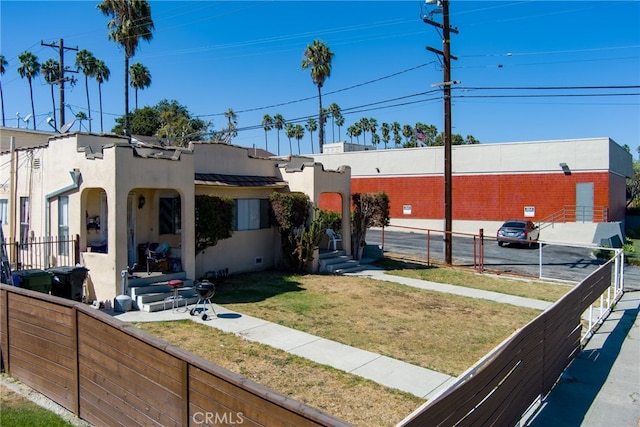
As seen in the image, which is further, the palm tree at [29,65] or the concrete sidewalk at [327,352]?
the palm tree at [29,65]

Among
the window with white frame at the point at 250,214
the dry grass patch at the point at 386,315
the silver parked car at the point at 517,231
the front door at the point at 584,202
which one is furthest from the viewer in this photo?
Answer: the front door at the point at 584,202

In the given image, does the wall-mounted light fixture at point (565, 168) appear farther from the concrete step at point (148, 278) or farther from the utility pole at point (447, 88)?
the concrete step at point (148, 278)

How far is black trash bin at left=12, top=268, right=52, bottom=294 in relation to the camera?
9477mm

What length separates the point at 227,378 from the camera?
340 centimetres

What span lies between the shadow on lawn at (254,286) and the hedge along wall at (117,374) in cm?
602

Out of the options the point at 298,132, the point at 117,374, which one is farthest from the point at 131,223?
the point at 298,132

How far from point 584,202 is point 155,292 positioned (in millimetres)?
26820

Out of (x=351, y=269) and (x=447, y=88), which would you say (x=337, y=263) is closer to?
(x=351, y=269)

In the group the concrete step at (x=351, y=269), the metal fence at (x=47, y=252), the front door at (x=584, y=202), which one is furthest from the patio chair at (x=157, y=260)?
the front door at (x=584, y=202)

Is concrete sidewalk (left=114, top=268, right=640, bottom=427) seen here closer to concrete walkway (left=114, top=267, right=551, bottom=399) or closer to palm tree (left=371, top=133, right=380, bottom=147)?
concrete walkway (left=114, top=267, right=551, bottom=399)

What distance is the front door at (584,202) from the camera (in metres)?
27.7

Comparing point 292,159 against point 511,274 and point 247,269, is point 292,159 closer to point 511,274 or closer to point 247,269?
point 247,269

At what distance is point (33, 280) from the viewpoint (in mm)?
9758

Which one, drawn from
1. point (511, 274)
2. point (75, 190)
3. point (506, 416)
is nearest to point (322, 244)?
point (511, 274)
